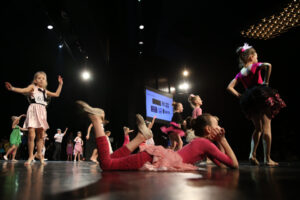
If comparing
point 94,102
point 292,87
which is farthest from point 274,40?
point 94,102

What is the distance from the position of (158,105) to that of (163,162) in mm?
6130

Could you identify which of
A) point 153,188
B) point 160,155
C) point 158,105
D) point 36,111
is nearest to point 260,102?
point 160,155

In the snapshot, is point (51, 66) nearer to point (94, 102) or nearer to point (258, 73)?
point (94, 102)

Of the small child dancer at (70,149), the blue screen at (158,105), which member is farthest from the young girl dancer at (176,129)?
the small child dancer at (70,149)

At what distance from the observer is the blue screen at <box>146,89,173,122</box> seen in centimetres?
749

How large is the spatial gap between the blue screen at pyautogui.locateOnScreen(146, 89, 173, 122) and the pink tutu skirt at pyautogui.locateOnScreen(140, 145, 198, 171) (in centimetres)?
546

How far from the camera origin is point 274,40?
18.3 ft

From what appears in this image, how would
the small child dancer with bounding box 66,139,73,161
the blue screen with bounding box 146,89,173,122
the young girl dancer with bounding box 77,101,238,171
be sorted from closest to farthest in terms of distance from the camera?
the young girl dancer with bounding box 77,101,238,171, the blue screen with bounding box 146,89,173,122, the small child dancer with bounding box 66,139,73,161

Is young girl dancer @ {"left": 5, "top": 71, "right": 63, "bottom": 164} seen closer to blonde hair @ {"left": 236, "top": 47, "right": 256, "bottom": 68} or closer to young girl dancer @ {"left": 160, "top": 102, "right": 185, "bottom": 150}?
young girl dancer @ {"left": 160, "top": 102, "right": 185, "bottom": 150}

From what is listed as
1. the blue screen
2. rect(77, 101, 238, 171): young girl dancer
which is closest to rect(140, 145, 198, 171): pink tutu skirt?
rect(77, 101, 238, 171): young girl dancer

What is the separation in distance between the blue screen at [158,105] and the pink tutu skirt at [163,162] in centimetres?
546

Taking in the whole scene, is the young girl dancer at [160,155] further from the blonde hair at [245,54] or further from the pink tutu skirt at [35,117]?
the pink tutu skirt at [35,117]

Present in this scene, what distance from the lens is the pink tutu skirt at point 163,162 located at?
1.83m

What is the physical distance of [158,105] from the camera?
795 centimetres
